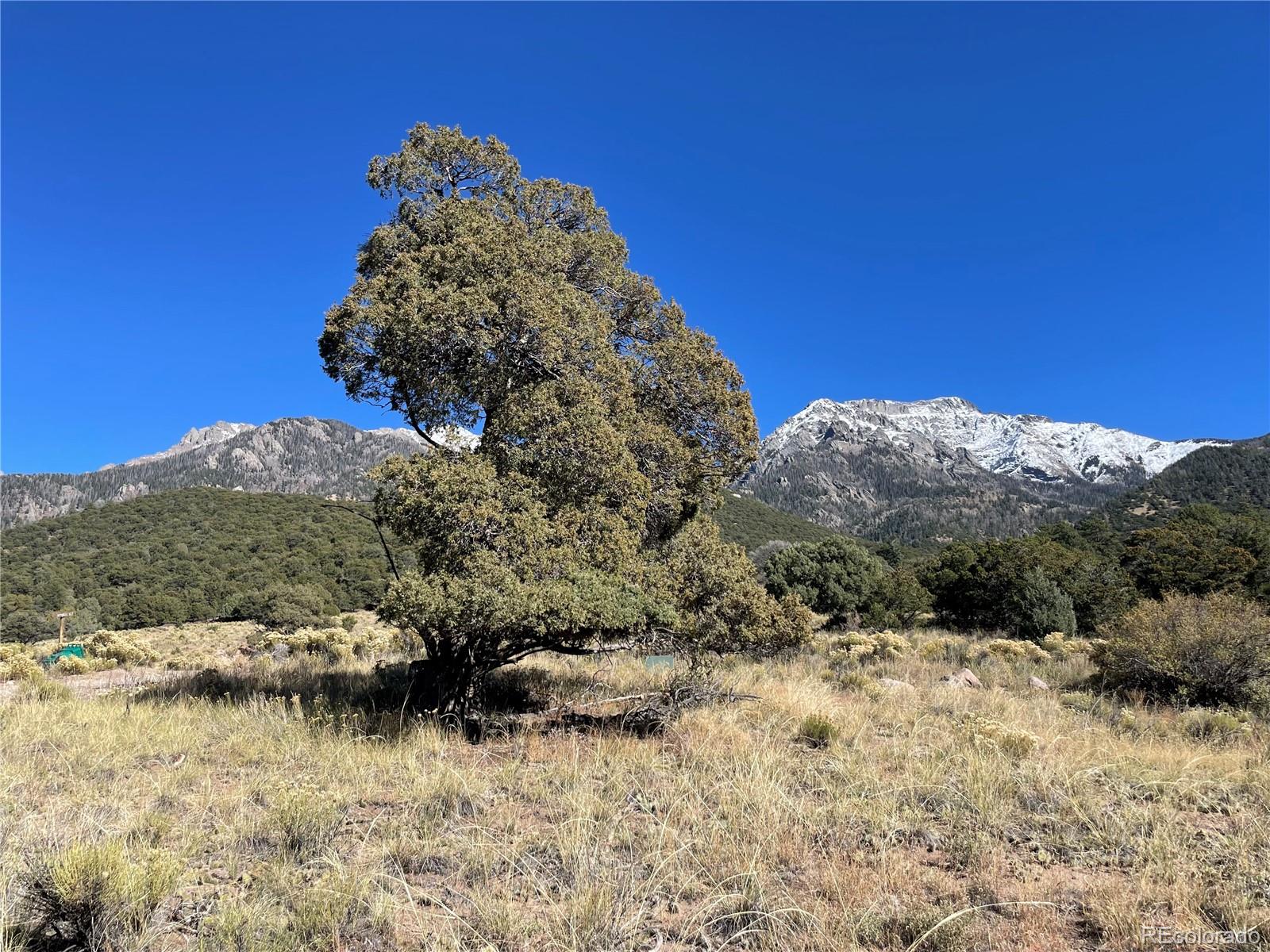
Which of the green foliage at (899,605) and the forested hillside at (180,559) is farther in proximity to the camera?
the forested hillside at (180,559)

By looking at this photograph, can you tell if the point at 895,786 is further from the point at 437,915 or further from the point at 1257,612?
the point at 1257,612

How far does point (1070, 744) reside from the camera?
7.65 metres

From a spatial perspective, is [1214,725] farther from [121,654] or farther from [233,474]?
[233,474]

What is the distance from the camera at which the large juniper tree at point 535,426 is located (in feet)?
22.9

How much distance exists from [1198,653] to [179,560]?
74500mm

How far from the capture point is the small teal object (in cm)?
1623

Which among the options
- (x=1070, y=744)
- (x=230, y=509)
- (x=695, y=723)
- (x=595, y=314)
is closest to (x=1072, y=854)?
(x=1070, y=744)

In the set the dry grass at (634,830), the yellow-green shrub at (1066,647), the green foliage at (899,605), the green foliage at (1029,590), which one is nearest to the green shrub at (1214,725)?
the dry grass at (634,830)

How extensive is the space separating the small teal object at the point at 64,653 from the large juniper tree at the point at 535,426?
1401 centimetres

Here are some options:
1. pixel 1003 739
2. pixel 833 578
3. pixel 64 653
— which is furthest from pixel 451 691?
pixel 833 578

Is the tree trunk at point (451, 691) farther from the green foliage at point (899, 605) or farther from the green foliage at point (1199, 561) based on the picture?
the green foliage at point (1199, 561)

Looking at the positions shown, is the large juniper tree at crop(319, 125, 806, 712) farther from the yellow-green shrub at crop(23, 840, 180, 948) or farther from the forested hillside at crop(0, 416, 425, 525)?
the forested hillside at crop(0, 416, 425, 525)

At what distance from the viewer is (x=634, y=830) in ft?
16.5

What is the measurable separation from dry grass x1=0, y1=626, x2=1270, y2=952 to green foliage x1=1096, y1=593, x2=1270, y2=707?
240 cm
